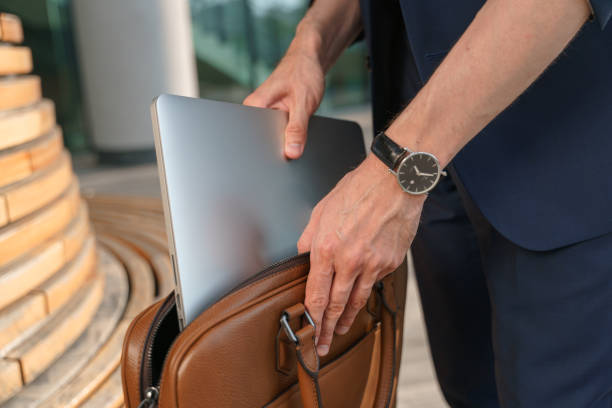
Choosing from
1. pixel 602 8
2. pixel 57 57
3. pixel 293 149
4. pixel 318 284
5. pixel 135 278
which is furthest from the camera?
pixel 57 57

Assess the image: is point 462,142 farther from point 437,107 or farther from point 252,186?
point 252,186

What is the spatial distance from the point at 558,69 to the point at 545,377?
0.38 m

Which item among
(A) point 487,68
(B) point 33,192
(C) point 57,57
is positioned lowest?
(B) point 33,192

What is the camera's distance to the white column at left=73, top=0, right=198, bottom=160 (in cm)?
483

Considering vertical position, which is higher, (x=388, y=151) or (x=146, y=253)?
(x=388, y=151)

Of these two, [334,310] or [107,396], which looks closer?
[334,310]

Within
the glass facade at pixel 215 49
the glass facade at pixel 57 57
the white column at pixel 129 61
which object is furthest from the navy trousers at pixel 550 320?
the glass facade at pixel 57 57

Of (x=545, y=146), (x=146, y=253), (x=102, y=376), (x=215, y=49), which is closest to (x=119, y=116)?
(x=215, y=49)

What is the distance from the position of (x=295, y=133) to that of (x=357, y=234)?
20 cm

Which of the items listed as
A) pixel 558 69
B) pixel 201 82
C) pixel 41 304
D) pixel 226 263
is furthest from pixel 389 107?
pixel 201 82

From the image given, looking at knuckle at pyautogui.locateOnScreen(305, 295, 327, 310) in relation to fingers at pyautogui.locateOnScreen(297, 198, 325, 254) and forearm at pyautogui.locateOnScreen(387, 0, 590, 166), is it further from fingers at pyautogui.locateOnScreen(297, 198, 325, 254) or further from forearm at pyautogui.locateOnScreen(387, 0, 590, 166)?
forearm at pyautogui.locateOnScreen(387, 0, 590, 166)

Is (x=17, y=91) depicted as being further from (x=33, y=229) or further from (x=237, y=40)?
(x=237, y=40)

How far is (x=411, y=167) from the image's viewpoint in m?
0.53

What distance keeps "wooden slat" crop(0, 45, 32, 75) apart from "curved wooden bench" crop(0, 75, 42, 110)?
19mm
